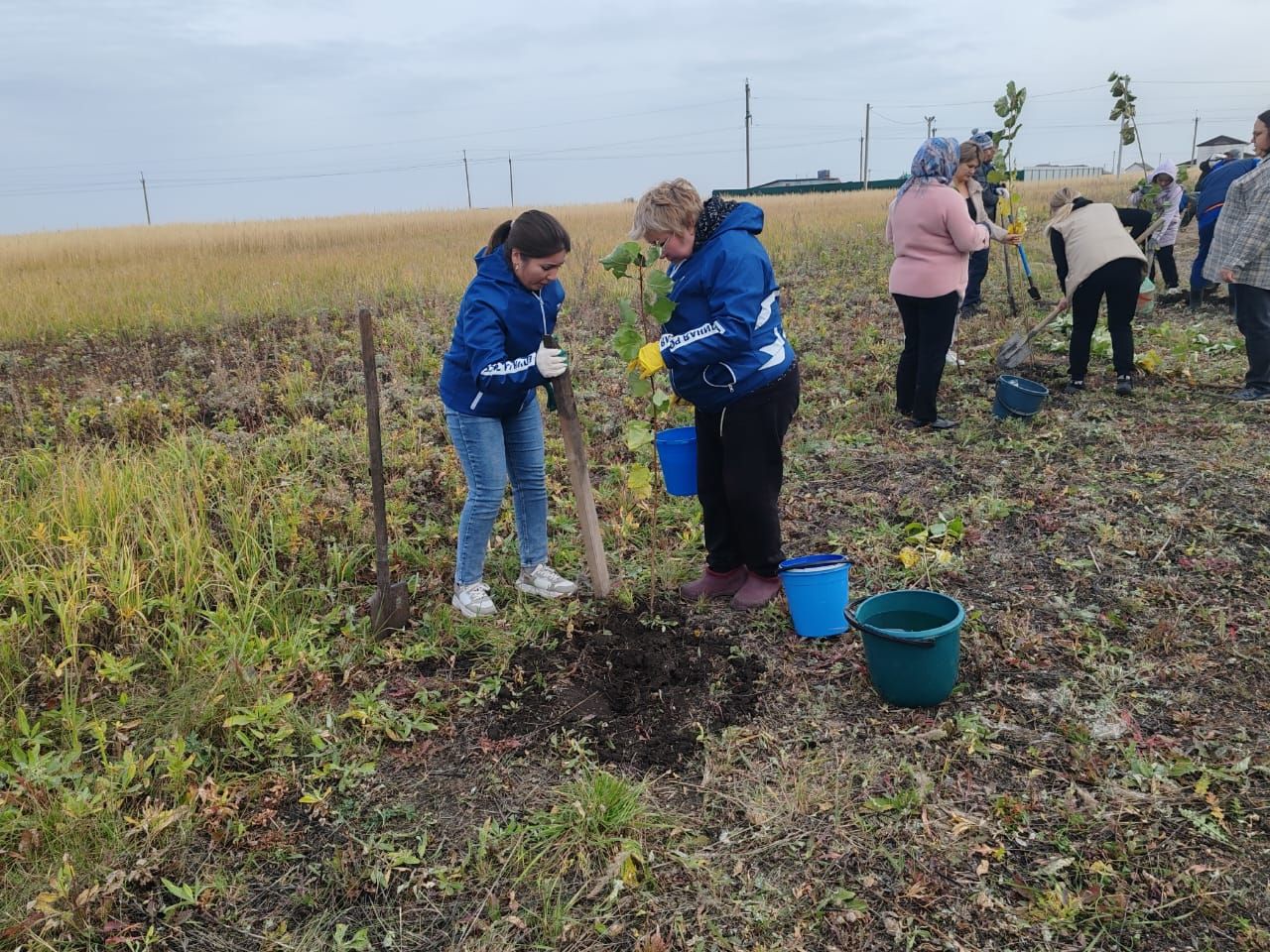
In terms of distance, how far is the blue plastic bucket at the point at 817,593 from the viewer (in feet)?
9.56

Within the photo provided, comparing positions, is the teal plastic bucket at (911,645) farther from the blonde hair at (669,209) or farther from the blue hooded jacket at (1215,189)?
the blue hooded jacket at (1215,189)

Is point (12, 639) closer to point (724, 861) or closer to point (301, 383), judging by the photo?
point (724, 861)

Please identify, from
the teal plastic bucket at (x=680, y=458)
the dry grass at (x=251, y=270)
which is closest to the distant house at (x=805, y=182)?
the dry grass at (x=251, y=270)

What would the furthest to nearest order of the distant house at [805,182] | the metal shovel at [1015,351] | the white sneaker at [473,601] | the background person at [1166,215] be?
1. the distant house at [805,182]
2. the background person at [1166,215]
3. the metal shovel at [1015,351]
4. the white sneaker at [473,601]

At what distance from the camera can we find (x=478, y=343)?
2.86 m

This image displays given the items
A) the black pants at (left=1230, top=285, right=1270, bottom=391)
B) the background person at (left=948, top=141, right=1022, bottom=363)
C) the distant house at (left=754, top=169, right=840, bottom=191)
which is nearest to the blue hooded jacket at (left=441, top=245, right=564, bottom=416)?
the background person at (left=948, top=141, right=1022, bottom=363)

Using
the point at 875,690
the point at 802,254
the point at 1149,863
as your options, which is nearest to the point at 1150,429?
the point at 875,690

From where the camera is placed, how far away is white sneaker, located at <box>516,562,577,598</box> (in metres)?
3.45

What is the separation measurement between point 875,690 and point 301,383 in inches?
190

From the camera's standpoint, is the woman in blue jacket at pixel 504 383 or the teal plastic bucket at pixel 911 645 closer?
the teal plastic bucket at pixel 911 645

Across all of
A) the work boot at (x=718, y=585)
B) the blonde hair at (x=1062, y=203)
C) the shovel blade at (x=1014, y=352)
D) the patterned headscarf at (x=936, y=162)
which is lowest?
the work boot at (x=718, y=585)

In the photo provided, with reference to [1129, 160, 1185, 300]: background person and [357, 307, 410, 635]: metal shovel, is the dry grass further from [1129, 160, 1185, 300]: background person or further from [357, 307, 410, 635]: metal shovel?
[357, 307, 410, 635]: metal shovel

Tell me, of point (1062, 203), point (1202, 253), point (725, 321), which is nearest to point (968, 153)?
point (1062, 203)

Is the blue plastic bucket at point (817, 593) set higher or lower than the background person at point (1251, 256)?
lower
